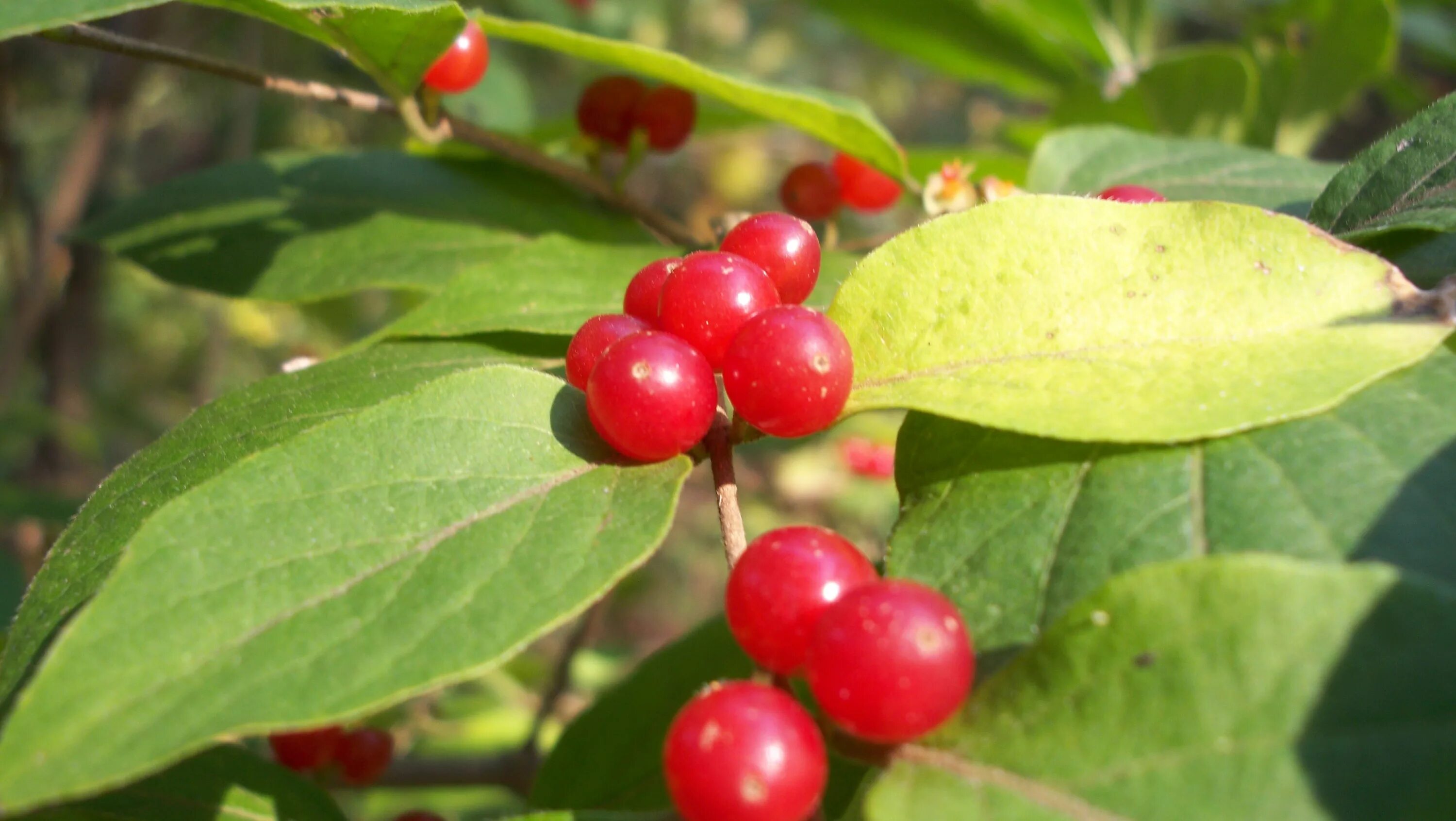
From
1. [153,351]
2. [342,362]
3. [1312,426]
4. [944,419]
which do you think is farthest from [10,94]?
[153,351]

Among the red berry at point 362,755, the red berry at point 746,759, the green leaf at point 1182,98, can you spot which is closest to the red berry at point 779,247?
the red berry at point 746,759

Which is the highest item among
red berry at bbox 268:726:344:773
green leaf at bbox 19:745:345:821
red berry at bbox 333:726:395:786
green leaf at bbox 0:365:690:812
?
green leaf at bbox 0:365:690:812

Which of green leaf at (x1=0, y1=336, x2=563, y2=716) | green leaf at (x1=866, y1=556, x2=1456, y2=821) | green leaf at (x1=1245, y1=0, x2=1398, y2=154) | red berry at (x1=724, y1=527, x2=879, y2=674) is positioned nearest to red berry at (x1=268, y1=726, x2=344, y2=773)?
green leaf at (x1=0, y1=336, x2=563, y2=716)

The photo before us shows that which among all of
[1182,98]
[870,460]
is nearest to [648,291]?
[1182,98]

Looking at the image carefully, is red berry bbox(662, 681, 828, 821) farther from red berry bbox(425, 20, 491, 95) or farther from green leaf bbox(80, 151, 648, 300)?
red berry bbox(425, 20, 491, 95)

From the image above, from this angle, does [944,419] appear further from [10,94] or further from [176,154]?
[176,154]
